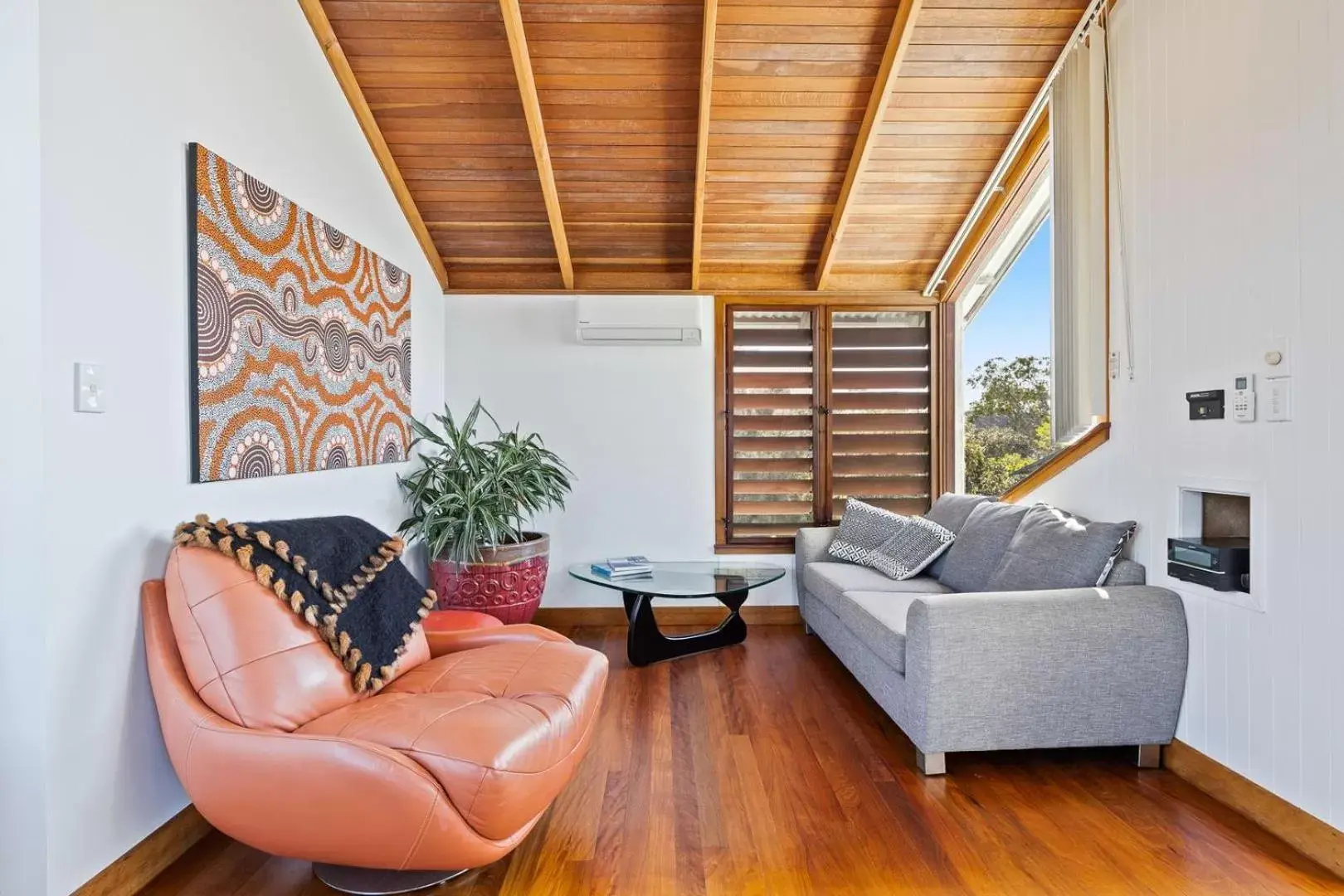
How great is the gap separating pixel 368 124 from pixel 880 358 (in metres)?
3.05

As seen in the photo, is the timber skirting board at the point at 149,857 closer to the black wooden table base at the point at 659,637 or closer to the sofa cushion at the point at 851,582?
the black wooden table base at the point at 659,637

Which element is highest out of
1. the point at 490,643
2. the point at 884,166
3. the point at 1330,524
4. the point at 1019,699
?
the point at 884,166

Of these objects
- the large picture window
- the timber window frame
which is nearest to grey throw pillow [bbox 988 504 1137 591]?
the large picture window

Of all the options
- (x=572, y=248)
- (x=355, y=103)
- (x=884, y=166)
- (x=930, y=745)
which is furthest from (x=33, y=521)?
(x=884, y=166)

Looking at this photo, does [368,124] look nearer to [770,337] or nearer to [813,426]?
[770,337]

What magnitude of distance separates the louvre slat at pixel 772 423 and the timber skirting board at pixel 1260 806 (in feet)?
8.06

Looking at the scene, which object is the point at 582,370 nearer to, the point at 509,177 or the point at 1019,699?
the point at 509,177

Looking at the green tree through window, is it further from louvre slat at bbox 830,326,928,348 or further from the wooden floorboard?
the wooden floorboard

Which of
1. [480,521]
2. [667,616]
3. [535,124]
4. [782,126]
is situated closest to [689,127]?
[782,126]

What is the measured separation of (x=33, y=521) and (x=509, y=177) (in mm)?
2679

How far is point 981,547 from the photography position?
10.8 ft

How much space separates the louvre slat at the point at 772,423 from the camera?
4457mm

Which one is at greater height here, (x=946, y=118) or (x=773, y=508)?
(x=946, y=118)

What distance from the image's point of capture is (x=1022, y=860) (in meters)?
1.93
